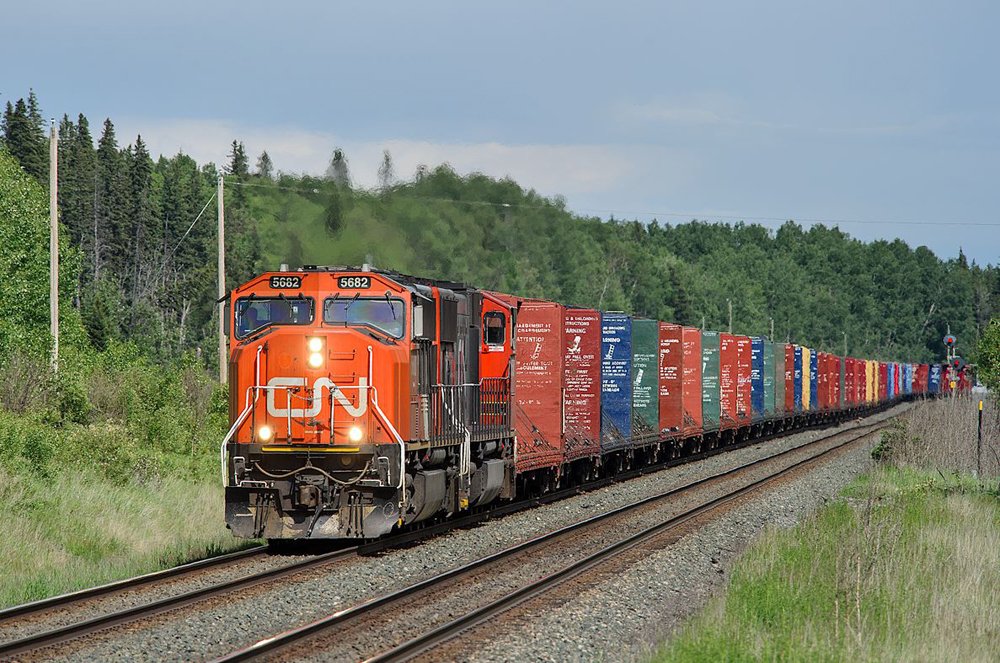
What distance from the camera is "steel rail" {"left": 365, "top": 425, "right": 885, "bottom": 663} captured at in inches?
395

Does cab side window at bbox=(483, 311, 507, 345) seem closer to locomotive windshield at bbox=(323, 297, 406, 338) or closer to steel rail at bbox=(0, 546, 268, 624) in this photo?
locomotive windshield at bbox=(323, 297, 406, 338)

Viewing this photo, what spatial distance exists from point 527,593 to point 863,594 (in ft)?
11.7

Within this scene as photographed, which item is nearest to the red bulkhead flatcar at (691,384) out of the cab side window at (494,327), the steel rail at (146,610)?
the cab side window at (494,327)

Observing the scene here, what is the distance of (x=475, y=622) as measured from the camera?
11.3 m

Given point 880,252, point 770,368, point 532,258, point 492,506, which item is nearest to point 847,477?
point 492,506

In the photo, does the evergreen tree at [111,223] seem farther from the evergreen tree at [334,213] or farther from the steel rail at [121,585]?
the steel rail at [121,585]

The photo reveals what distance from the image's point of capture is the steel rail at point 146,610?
32.8 ft

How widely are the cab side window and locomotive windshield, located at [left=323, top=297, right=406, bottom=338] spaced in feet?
14.6

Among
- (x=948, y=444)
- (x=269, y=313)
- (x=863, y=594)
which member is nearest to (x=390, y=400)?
(x=269, y=313)

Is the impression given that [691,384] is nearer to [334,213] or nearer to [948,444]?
[948,444]

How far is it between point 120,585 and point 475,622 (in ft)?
13.5

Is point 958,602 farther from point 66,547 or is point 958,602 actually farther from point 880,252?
point 880,252

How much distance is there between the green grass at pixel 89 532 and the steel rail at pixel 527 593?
4.84m

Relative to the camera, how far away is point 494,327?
19797 millimetres
